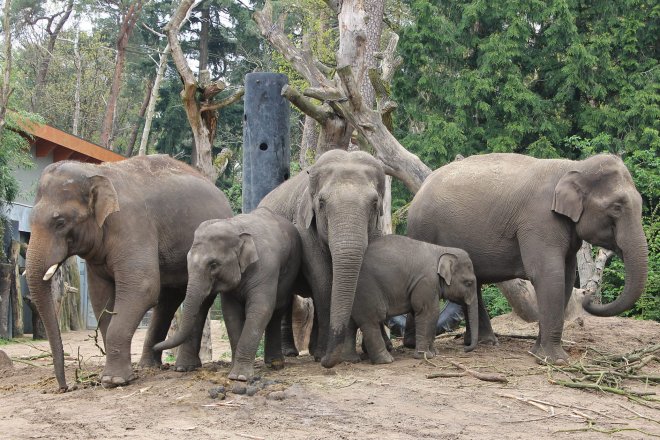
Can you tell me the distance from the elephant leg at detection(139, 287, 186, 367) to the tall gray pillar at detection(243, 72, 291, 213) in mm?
2221

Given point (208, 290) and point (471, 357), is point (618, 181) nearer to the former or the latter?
point (471, 357)

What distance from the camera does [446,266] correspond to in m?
8.85

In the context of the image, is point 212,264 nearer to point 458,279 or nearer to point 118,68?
point 458,279

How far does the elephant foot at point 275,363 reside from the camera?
8.61 metres

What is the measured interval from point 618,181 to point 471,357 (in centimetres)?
209

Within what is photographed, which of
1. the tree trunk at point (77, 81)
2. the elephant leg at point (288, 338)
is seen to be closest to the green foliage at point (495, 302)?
the elephant leg at point (288, 338)

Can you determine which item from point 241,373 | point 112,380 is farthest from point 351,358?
point 112,380

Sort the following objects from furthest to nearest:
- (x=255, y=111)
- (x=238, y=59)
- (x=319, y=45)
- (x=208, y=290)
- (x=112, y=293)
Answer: (x=238, y=59) < (x=319, y=45) < (x=255, y=111) < (x=112, y=293) < (x=208, y=290)

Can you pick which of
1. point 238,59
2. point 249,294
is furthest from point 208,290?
point 238,59

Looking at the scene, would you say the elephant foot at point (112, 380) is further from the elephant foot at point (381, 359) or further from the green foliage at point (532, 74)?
the green foliage at point (532, 74)

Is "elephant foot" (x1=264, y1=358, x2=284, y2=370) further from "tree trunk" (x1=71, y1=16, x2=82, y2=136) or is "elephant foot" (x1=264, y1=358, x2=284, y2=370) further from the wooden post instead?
"tree trunk" (x1=71, y1=16, x2=82, y2=136)

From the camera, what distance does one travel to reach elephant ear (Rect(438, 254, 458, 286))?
8.82 metres

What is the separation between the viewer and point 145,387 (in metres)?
7.71

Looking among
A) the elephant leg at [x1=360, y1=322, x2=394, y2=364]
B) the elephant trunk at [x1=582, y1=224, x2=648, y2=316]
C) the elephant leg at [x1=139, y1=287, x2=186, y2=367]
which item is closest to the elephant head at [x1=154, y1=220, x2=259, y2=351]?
the elephant leg at [x1=360, y1=322, x2=394, y2=364]
